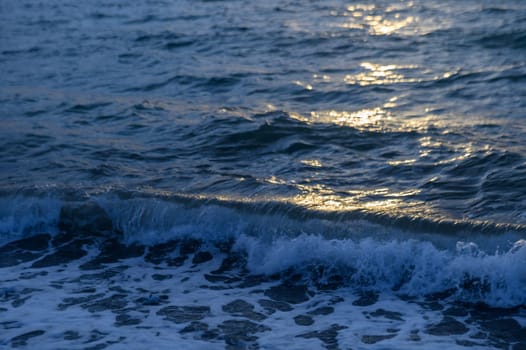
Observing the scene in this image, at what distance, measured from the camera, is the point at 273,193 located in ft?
29.3

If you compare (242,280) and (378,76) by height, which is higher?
(378,76)

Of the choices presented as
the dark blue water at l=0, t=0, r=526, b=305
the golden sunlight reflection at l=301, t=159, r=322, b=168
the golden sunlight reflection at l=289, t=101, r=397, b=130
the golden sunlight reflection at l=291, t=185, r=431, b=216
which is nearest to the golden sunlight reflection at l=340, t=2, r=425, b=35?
the dark blue water at l=0, t=0, r=526, b=305

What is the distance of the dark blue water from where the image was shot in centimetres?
845

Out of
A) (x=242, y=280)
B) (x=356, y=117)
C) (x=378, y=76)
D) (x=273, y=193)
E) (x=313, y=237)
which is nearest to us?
Answer: (x=242, y=280)

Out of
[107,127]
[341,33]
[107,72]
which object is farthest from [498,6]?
[107,127]

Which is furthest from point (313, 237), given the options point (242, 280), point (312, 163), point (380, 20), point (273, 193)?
point (380, 20)

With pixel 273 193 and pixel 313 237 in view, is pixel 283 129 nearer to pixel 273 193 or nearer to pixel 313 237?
pixel 273 193

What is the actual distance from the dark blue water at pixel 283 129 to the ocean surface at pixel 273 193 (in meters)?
0.03

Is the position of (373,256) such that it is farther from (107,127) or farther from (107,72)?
(107,72)

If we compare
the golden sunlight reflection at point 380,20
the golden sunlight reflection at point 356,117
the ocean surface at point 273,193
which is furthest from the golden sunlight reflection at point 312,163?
the golden sunlight reflection at point 380,20

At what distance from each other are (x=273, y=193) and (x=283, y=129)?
2167 millimetres

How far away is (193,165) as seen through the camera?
10109 mm

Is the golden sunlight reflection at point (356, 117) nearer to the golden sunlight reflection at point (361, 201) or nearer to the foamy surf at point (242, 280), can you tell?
the golden sunlight reflection at point (361, 201)

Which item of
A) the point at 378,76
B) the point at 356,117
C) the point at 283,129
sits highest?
the point at 378,76
